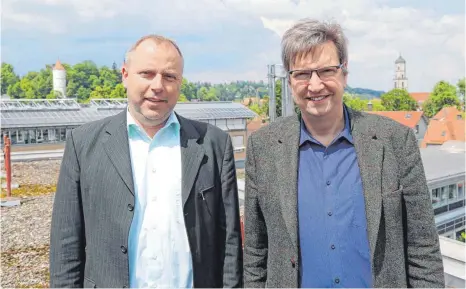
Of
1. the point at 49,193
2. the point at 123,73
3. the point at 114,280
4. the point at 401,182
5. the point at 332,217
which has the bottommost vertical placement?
the point at 49,193

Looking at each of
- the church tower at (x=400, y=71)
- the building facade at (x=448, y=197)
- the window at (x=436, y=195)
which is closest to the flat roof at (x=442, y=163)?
the building facade at (x=448, y=197)

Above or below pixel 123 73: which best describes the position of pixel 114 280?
below

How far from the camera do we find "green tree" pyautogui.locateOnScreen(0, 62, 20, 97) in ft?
226

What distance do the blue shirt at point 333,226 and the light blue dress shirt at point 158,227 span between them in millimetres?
502

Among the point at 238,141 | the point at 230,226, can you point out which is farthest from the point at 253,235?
the point at 238,141

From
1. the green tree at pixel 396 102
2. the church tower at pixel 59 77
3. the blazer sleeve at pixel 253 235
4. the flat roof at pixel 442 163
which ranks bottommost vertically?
the flat roof at pixel 442 163

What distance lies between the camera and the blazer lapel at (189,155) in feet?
6.44

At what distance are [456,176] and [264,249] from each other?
8436mm

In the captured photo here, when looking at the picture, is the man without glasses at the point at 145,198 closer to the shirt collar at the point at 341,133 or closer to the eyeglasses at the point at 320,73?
the shirt collar at the point at 341,133

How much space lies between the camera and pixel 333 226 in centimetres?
184

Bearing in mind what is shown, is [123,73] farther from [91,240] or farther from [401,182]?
[401,182]

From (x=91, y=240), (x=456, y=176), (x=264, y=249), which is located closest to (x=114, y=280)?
(x=91, y=240)

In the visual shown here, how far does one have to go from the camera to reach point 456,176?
934cm

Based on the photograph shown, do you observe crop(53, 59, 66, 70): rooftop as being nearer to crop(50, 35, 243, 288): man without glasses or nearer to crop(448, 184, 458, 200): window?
crop(448, 184, 458, 200): window
